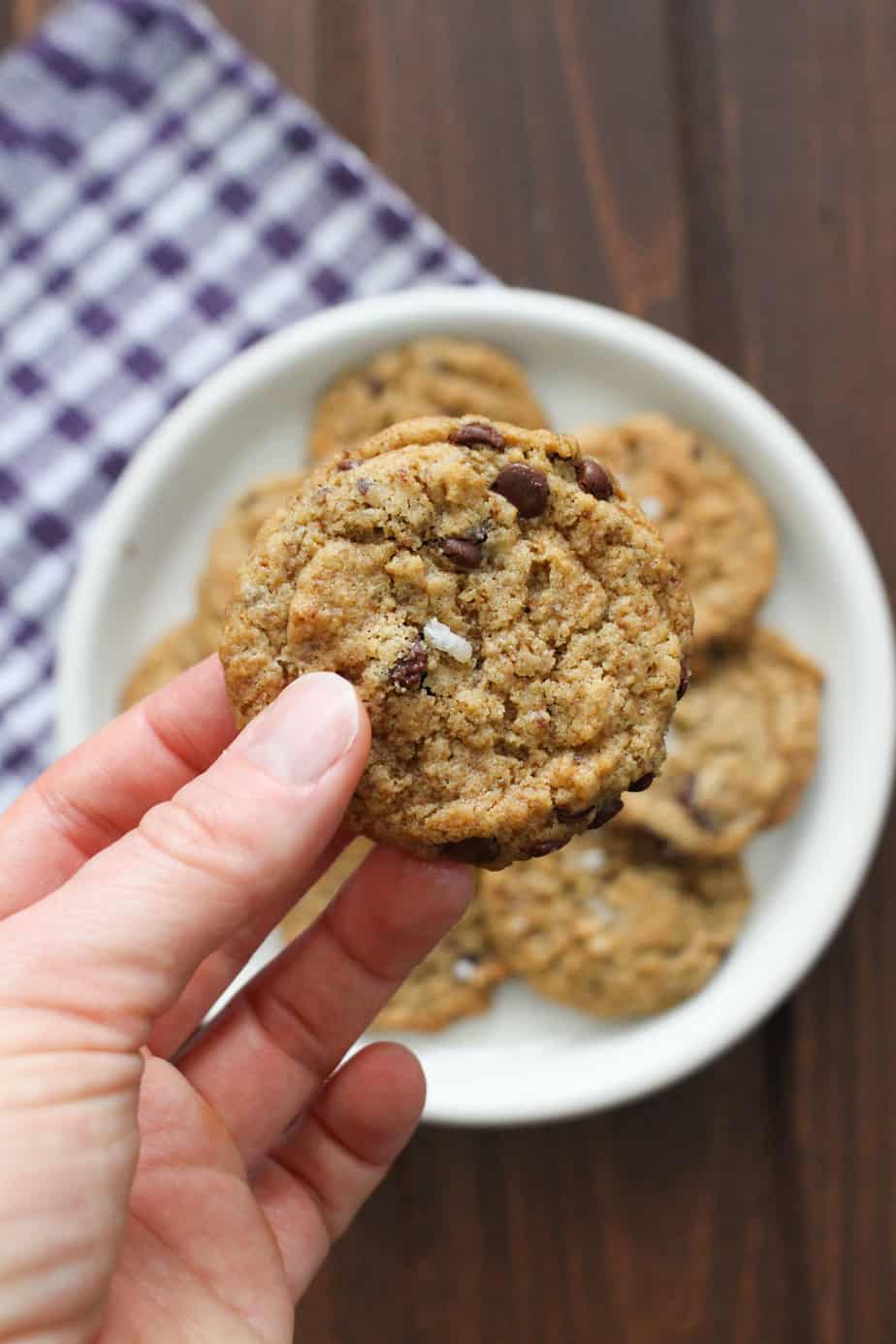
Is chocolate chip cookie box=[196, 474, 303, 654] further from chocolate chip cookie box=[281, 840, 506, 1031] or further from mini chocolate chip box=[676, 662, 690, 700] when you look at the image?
mini chocolate chip box=[676, 662, 690, 700]

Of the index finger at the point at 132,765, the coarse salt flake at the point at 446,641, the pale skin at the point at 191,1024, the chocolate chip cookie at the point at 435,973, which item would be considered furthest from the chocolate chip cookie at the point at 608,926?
the coarse salt flake at the point at 446,641

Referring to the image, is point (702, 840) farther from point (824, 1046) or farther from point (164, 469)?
point (164, 469)

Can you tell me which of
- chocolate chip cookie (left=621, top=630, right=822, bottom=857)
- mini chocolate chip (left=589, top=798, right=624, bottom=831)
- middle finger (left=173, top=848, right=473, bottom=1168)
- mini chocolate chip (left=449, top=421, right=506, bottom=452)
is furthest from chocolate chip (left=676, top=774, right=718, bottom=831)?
mini chocolate chip (left=449, top=421, right=506, bottom=452)

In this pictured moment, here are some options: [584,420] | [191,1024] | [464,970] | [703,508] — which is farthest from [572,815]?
[584,420]

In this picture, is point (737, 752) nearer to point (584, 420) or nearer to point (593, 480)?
point (584, 420)

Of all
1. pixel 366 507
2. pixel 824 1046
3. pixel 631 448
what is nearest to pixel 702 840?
pixel 824 1046

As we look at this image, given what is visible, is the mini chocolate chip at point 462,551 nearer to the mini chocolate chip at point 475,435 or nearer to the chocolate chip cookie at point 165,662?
the mini chocolate chip at point 475,435
